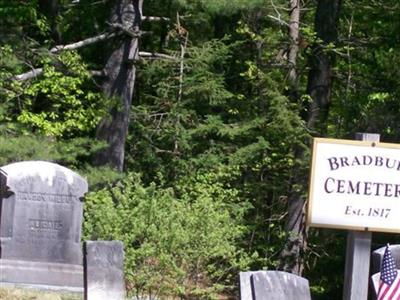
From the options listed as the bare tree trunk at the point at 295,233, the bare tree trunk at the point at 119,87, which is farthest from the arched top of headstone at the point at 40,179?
the bare tree trunk at the point at 295,233

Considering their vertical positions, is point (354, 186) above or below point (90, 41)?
below

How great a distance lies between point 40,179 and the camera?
14.4 m

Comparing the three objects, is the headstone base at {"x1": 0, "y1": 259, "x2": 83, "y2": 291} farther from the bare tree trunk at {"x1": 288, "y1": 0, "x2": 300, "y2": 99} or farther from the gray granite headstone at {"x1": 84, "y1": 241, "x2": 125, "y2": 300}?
the bare tree trunk at {"x1": 288, "y1": 0, "x2": 300, "y2": 99}

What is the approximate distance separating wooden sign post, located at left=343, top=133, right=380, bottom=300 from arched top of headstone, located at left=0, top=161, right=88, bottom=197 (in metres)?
7.29

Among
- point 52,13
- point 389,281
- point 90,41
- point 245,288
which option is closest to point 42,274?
point 245,288

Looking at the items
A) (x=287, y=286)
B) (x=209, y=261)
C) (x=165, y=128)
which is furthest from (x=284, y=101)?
(x=287, y=286)

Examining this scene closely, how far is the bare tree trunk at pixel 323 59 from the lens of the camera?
22.5 meters

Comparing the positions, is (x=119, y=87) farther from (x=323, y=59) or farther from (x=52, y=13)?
(x=323, y=59)

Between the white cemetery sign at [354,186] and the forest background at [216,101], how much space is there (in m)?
9.65

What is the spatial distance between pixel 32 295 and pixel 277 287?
498 centimetres

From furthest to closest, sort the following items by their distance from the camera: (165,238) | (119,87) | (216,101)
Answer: (216,101)
(119,87)
(165,238)

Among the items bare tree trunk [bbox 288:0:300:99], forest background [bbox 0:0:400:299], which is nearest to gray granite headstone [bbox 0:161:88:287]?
forest background [bbox 0:0:400:299]

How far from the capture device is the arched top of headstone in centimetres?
1433

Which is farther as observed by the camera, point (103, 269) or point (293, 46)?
point (293, 46)
